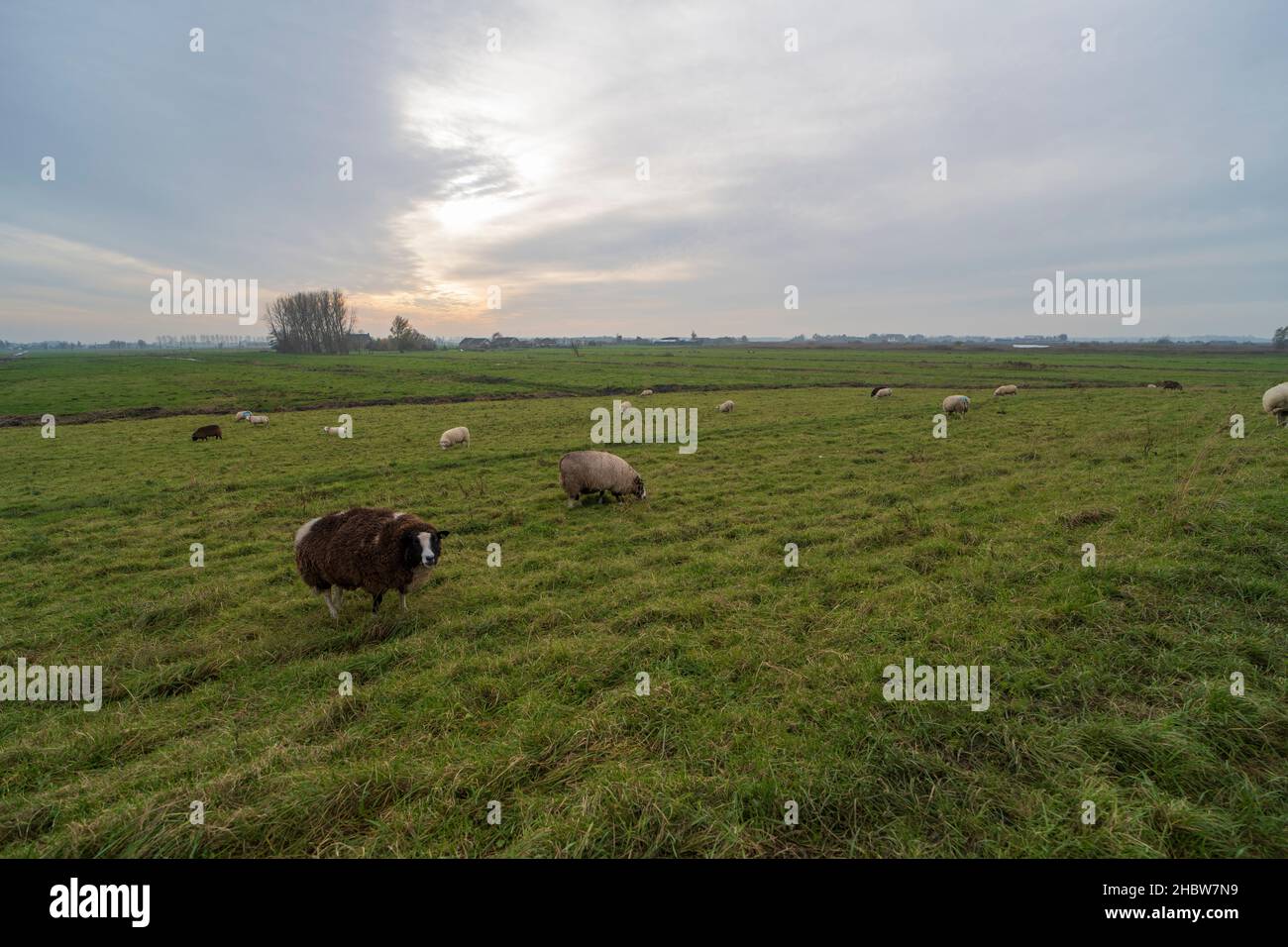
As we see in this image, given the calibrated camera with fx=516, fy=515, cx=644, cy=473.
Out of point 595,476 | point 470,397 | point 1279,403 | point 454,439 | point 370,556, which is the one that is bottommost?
point 370,556

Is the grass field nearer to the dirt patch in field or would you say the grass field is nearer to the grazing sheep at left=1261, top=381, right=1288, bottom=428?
the grazing sheep at left=1261, top=381, right=1288, bottom=428

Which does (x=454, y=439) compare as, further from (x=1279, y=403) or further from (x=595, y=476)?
(x=1279, y=403)

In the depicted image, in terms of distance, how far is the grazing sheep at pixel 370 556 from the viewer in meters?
7.68

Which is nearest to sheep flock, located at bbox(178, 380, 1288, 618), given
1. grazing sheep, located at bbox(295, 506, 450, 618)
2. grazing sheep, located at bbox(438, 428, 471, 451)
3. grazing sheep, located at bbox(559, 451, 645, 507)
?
grazing sheep, located at bbox(295, 506, 450, 618)

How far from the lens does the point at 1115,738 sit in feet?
13.6

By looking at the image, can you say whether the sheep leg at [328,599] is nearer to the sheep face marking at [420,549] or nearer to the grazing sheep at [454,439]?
the sheep face marking at [420,549]

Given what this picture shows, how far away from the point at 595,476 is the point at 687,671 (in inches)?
321

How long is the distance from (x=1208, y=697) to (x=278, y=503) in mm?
18001

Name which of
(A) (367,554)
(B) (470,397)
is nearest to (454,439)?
(A) (367,554)

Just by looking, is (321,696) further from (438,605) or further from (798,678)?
(798,678)

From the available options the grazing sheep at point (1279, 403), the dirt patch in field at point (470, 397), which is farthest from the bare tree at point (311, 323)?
the grazing sheep at point (1279, 403)

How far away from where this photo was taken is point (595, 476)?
13.5 m

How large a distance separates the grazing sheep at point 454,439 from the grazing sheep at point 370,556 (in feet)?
48.1
